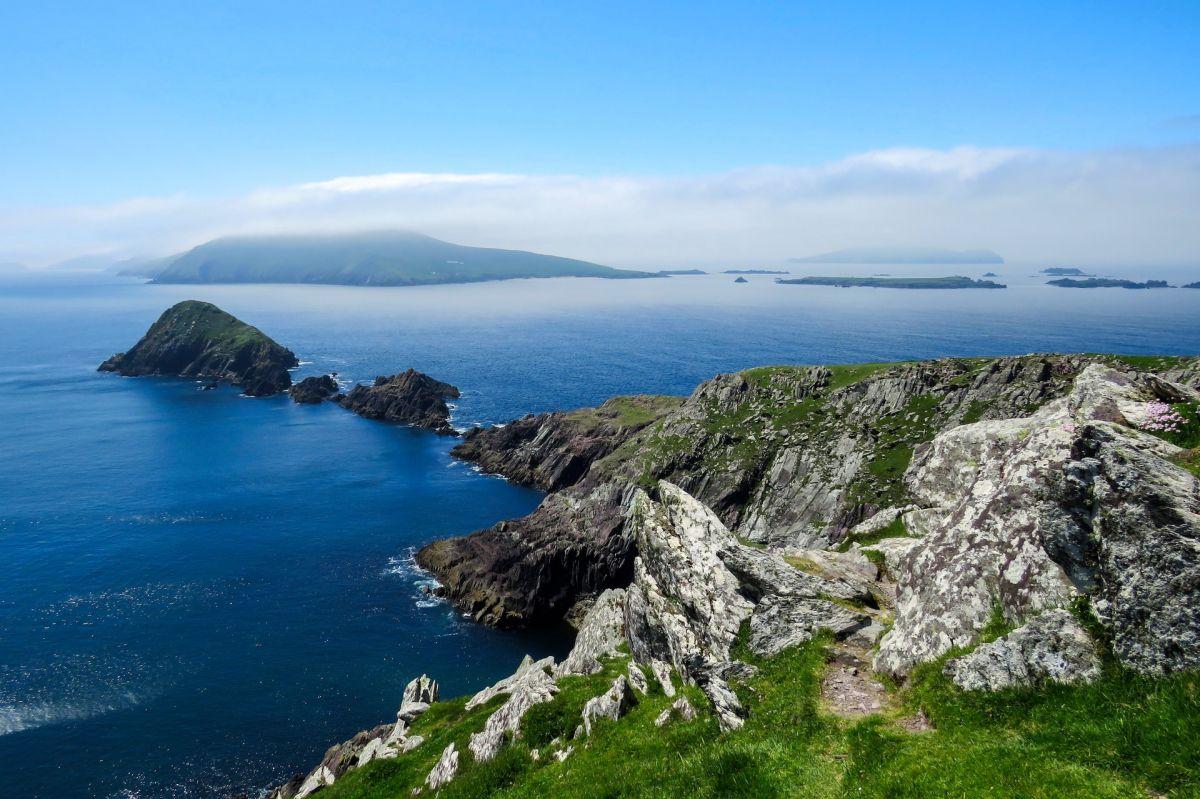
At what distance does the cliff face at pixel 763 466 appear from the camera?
74.5m

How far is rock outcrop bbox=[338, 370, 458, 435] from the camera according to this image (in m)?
148

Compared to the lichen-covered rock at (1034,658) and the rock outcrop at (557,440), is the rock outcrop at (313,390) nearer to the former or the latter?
the rock outcrop at (557,440)

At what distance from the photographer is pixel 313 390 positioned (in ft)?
561

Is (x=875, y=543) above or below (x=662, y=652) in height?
above

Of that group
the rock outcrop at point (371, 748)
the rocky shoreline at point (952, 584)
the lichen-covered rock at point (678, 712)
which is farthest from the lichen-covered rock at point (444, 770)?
the lichen-covered rock at point (678, 712)

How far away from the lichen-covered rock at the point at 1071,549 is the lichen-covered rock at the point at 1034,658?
0.62 metres

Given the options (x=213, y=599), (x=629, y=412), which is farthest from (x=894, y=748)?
(x=629, y=412)

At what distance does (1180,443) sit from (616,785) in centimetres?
2028

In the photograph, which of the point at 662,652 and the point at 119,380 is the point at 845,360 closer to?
the point at 662,652

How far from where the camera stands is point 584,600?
7512 cm

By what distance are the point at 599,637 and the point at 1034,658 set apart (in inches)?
983

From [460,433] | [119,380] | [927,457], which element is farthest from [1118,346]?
[119,380]

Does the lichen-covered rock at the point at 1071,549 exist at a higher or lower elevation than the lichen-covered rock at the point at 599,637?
higher

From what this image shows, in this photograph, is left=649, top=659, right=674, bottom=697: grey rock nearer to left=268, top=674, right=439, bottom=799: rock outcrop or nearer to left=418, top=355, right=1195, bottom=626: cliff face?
left=268, top=674, right=439, bottom=799: rock outcrop
